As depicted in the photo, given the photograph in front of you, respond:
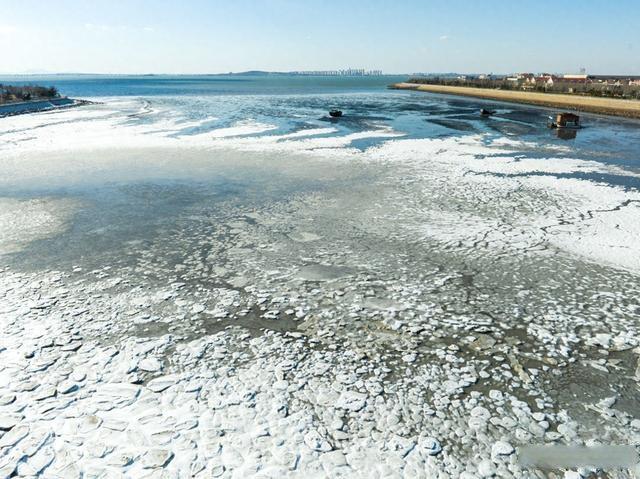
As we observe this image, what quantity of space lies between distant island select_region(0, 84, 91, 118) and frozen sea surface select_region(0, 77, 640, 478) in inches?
1461

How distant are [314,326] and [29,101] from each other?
188 feet

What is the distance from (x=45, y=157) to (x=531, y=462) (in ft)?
72.9

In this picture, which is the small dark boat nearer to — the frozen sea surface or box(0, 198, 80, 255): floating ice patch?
the frozen sea surface

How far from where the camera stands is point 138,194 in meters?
13.4

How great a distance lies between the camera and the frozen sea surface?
443cm

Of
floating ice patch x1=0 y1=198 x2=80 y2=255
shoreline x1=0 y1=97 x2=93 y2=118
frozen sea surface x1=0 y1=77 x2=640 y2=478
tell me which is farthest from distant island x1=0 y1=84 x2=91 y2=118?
frozen sea surface x1=0 y1=77 x2=640 y2=478

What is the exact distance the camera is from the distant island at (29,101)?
43.2 metres

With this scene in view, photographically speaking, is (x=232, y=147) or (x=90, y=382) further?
(x=232, y=147)

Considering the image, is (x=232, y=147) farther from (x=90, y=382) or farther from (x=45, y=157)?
(x=90, y=382)

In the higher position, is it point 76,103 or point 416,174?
point 76,103

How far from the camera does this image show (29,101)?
4931 cm

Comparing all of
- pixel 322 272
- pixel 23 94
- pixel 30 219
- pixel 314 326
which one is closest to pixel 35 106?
pixel 23 94

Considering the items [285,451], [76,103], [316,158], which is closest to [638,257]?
[285,451]

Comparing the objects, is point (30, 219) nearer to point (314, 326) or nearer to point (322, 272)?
point (322, 272)
